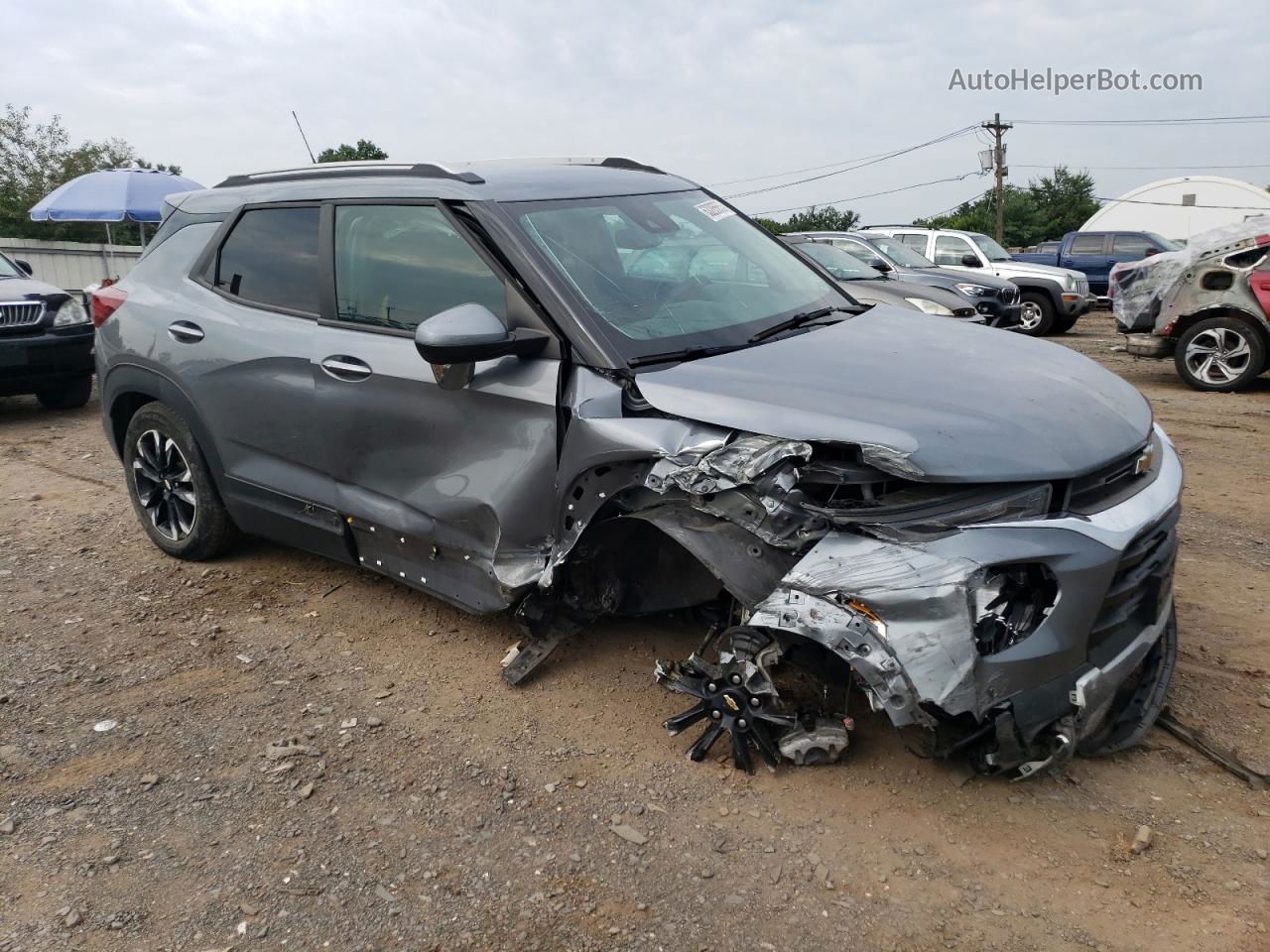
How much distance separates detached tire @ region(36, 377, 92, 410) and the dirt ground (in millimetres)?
5689

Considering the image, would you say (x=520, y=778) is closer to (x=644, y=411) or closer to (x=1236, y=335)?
(x=644, y=411)

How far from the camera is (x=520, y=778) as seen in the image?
3080 mm

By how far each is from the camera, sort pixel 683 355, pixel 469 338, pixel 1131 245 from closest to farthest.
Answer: pixel 469 338, pixel 683 355, pixel 1131 245

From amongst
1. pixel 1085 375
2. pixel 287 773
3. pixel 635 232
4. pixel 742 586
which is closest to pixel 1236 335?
pixel 1085 375

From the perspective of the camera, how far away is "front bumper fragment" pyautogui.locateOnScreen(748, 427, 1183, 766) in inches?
97.3

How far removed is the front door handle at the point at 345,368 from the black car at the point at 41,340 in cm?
616

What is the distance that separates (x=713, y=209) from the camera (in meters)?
4.21

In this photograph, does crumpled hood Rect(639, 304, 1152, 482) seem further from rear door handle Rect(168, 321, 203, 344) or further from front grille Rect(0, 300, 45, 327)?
front grille Rect(0, 300, 45, 327)

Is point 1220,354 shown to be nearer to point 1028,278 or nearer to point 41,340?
point 1028,278

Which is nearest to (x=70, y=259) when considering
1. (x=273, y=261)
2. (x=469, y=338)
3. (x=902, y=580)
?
(x=273, y=261)

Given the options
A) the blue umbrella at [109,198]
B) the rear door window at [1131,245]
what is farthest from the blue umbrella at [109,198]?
the rear door window at [1131,245]

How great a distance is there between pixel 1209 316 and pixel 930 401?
8180 mm

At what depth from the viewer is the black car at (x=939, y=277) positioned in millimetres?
12328

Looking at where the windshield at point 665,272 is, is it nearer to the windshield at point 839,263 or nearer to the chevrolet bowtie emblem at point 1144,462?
the chevrolet bowtie emblem at point 1144,462
